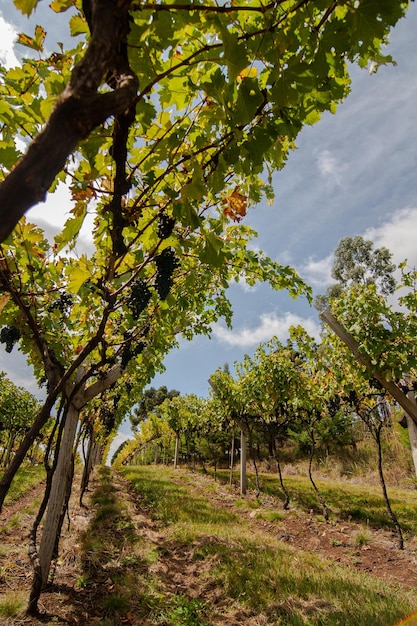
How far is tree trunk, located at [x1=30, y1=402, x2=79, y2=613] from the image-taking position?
4.20m

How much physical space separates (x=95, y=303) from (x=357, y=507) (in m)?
11.1

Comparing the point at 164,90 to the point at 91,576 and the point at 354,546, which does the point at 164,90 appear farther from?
the point at 354,546

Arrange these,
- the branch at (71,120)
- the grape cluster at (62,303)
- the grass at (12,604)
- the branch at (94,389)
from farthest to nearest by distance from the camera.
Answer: the branch at (94,389) < the grape cluster at (62,303) < the grass at (12,604) < the branch at (71,120)

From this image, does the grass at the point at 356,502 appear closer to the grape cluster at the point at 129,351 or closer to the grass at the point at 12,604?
the grape cluster at the point at 129,351

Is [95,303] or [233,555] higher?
[95,303]

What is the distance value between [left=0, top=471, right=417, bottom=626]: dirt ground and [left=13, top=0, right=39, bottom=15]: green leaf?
493cm

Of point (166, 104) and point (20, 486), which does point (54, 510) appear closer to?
point (166, 104)

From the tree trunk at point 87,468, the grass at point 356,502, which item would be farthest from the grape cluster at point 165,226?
the tree trunk at point 87,468

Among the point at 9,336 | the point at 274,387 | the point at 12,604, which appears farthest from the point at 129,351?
the point at 274,387

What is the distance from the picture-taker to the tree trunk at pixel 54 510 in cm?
420

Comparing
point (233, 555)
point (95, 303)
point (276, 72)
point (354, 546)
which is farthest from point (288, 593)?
point (276, 72)

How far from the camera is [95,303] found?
4.27 meters

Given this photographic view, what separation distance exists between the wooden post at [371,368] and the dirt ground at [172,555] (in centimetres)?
254

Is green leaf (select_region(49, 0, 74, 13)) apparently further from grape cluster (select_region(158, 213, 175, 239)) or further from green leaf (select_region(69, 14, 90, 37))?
grape cluster (select_region(158, 213, 175, 239))
